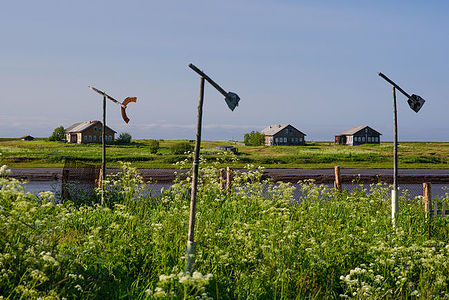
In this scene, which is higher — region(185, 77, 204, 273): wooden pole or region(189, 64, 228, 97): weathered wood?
region(189, 64, 228, 97): weathered wood

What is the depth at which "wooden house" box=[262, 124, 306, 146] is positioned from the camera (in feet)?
316

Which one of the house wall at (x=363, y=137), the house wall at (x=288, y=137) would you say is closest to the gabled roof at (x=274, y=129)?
→ the house wall at (x=288, y=137)

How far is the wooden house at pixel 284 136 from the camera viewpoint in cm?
9625

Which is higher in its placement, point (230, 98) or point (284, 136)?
point (284, 136)

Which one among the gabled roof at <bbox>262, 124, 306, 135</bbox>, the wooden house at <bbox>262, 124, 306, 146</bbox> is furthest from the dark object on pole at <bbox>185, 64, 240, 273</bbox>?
the gabled roof at <bbox>262, 124, 306, 135</bbox>

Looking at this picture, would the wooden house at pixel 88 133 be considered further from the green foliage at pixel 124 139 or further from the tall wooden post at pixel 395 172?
the tall wooden post at pixel 395 172

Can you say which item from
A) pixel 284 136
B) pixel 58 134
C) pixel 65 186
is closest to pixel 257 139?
pixel 284 136

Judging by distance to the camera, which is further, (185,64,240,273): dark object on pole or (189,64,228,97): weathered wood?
(189,64,228,97): weathered wood

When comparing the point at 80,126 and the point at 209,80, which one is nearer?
the point at 209,80

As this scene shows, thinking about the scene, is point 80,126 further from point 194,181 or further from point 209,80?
point 194,181

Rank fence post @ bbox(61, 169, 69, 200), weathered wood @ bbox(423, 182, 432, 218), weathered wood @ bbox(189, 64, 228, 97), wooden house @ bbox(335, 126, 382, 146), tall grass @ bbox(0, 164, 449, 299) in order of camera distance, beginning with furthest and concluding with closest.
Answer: wooden house @ bbox(335, 126, 382, 146), fence post @ bbox(61, 169, 69, 200), weathered wood @ bbox(423, 182, 432, 218), weathered wood @ bbox(189, 64, 228, 97), tall grass @ bbox(0, 164, 449, 299)

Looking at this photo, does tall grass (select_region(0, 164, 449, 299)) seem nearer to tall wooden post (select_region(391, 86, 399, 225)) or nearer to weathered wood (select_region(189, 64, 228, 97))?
tall wooden post (select_region(391, 86, 399, 225))

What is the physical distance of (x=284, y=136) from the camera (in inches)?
3804

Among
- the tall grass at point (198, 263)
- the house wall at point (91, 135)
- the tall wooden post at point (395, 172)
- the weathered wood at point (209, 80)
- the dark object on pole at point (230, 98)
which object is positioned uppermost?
the house wall at point (91, 135)
